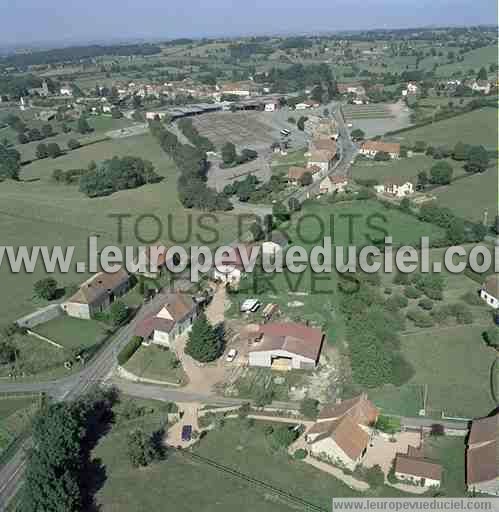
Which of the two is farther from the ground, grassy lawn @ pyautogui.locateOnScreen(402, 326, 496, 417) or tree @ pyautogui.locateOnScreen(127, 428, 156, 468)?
tree @ pyautogui.locateOnScreen(127, 428, 156, 468)

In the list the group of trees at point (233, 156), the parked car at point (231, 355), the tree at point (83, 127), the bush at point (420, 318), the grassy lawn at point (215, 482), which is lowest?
the grassy lawn at point (215, 482)

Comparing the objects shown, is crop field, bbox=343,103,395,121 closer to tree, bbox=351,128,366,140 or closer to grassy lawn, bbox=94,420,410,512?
tree, bbox=351,128,366,140

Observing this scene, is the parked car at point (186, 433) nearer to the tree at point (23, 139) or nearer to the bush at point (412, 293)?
the bush at point (412, 293)

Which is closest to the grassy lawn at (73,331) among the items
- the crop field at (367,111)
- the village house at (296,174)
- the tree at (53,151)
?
the village house at (296,174)

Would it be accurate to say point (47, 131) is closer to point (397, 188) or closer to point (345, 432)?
point (397, 188)

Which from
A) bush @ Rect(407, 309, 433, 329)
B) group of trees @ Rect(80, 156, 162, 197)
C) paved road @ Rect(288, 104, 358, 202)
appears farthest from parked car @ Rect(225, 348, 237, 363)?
group of trees @ Rect(80, 156, 162, 197)

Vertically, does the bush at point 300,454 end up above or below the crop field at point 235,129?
below

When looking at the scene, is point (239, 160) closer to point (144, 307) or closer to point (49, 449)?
point (144, 307)
